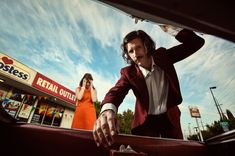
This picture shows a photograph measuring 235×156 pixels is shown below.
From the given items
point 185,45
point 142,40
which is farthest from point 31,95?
point 185,45

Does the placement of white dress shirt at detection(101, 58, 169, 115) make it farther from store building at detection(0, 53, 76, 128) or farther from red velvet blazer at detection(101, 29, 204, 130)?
store building at detection(0, 53, 76, 128)

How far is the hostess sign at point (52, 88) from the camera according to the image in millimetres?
8833

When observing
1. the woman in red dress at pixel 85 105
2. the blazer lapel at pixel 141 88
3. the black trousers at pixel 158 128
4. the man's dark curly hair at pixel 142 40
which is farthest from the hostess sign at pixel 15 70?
the black trousers at pixel 158 128

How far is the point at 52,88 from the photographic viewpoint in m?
9.77

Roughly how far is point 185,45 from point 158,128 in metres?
0.81

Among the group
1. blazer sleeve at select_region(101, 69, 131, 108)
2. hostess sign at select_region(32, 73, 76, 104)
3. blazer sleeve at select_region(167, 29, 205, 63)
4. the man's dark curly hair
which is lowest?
blazer sleeve at select_region(101, 69, 131, 108)

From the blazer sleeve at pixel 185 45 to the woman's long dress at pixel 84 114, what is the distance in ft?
7.66

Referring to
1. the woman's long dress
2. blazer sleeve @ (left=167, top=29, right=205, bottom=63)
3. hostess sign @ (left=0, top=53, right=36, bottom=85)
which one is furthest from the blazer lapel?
hostess sign @ (left=0, top=53, right=36, bottom=85)

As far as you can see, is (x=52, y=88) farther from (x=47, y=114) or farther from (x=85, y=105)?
(x=85, y=105)

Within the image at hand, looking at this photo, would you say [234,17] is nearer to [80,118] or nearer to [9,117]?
[9,117]

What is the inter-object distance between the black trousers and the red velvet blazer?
4cm

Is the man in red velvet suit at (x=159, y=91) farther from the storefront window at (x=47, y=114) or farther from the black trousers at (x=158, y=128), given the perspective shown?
the storefront window at (x=47, y=114)

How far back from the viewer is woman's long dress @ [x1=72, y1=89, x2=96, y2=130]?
2946mm

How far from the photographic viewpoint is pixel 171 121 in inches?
48.2
